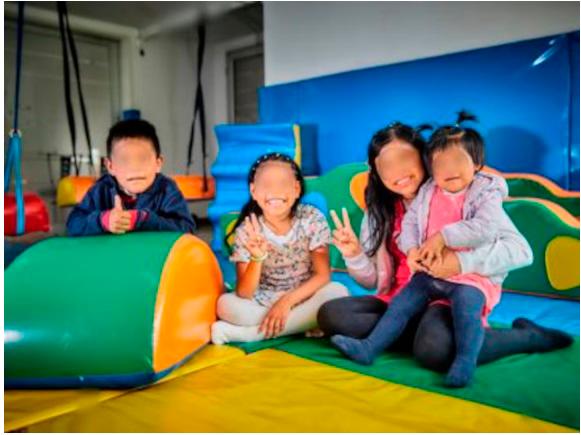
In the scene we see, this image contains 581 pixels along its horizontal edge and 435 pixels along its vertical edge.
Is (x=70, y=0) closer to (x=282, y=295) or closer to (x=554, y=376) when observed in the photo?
(x=282, y=295)

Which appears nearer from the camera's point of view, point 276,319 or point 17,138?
point 276,319

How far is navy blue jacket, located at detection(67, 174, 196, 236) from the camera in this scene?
1917 millimetres

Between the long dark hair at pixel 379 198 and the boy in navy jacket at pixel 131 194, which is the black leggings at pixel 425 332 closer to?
the long dark hair at pixel 379 198

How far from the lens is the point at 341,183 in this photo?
11.2 feet

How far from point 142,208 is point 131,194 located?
65 mm

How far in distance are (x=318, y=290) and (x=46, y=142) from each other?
5.61 m

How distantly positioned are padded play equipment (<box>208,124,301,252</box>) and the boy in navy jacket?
2.08 m

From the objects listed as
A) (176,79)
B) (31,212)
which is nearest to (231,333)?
(31,212)

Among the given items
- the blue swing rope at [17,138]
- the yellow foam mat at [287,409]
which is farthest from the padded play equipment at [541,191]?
the blue swing rope at [17,138]

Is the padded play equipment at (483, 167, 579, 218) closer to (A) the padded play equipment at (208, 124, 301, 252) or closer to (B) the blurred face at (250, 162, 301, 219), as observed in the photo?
(B) the blurred face at (250, 162, 301, 219)

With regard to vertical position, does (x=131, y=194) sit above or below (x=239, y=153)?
below

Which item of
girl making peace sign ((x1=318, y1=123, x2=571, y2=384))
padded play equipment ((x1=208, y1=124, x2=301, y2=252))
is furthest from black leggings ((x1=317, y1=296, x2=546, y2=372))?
padded play equipment ((x1=208, y1=124, x2=301, y2=252))

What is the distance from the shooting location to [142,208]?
1962 millimetres

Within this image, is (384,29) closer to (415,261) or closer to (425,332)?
(415,261)
